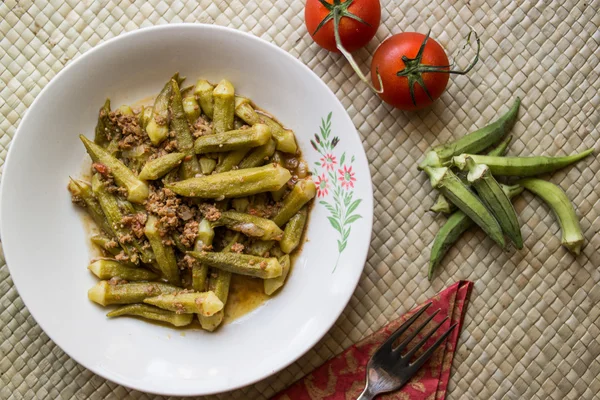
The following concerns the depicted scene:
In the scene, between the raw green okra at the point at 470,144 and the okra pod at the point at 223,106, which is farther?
the raw green okra at the point at 470,144

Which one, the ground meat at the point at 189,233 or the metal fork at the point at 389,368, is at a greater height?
the ground meat at the point at 189,233

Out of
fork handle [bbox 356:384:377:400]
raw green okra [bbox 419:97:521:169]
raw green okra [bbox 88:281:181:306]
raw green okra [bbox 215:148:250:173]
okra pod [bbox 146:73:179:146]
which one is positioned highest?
okra pod [bbox 146:73:179:146]

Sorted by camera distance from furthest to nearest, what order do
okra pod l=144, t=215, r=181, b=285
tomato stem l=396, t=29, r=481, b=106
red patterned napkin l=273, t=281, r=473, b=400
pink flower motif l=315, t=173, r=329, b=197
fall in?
1. red patterned napkin l=273, t=281, r=473, b=400
2. pink flower motif l=315, t=173, r=329, b=197
3. okra pod l=144, t=215, r=181, b=285
4. tomato stem l=396, t=29, r=481, b=106

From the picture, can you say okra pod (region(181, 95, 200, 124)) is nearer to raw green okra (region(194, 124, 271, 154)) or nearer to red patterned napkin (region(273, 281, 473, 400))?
raw green okra (region(194, 124, 271, 154))

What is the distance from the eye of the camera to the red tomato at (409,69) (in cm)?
241

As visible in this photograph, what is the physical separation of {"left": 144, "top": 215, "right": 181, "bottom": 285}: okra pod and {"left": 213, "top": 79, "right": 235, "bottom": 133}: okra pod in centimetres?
52

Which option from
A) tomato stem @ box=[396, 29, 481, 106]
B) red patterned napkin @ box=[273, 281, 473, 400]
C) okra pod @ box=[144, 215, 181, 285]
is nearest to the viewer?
tomato stem @ box=[396, 29, 481, 106]

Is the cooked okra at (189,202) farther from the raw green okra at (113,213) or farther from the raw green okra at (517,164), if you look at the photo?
the raw green okra at (517,164)

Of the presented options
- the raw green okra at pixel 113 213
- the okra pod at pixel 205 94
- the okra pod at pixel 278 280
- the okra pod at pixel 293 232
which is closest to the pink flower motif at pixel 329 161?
the okra pod at pixel 293 232

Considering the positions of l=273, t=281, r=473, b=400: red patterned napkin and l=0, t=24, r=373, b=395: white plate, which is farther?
l=273, t=281, r=473, b=400: red patterned napkin

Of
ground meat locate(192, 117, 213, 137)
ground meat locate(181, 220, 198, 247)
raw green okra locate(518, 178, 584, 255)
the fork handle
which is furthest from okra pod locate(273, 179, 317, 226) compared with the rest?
raw green okra locate(518, 178, 584, 255)

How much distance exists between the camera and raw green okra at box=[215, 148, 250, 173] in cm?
253

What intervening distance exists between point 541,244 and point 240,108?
64.2 inches

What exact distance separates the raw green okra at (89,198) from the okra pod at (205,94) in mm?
657
